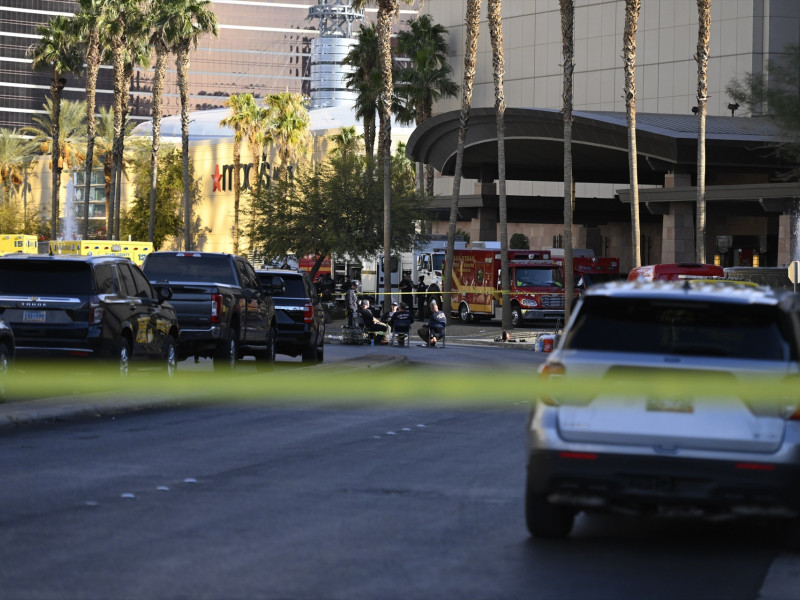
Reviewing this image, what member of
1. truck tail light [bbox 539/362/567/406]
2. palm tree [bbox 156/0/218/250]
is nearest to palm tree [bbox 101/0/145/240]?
palm tree [bbox 156/0/218/250]

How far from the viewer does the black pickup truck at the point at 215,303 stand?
23.8m

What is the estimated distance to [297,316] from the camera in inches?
Result: 1160

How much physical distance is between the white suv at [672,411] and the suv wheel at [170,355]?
14008mm

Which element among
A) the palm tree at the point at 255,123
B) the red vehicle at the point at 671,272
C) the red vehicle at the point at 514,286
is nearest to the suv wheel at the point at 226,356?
the red vehicle at the point at 671,272

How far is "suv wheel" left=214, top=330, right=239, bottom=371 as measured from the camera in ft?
79.4

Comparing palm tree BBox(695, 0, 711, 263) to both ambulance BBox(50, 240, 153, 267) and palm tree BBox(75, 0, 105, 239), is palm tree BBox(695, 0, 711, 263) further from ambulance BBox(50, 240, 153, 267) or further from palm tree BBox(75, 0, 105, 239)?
palm tree BBox(75, 0, 105, 239)

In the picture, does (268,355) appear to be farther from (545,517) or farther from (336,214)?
(336,214)

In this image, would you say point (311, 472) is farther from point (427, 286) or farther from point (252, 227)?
point (252, 227)

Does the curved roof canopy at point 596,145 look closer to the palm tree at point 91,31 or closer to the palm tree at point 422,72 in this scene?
the palm tree at point 422,72

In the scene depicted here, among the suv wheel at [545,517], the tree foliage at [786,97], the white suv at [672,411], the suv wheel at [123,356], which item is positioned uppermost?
the tree foliage at [786,97]

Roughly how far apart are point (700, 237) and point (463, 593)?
44405 millimetres

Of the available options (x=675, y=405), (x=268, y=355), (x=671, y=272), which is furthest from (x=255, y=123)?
(x=675, y=405)

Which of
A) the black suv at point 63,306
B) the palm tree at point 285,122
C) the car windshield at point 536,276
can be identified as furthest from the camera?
the palm tree at point 285,122

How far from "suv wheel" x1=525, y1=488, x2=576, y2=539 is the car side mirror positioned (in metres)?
13.6
